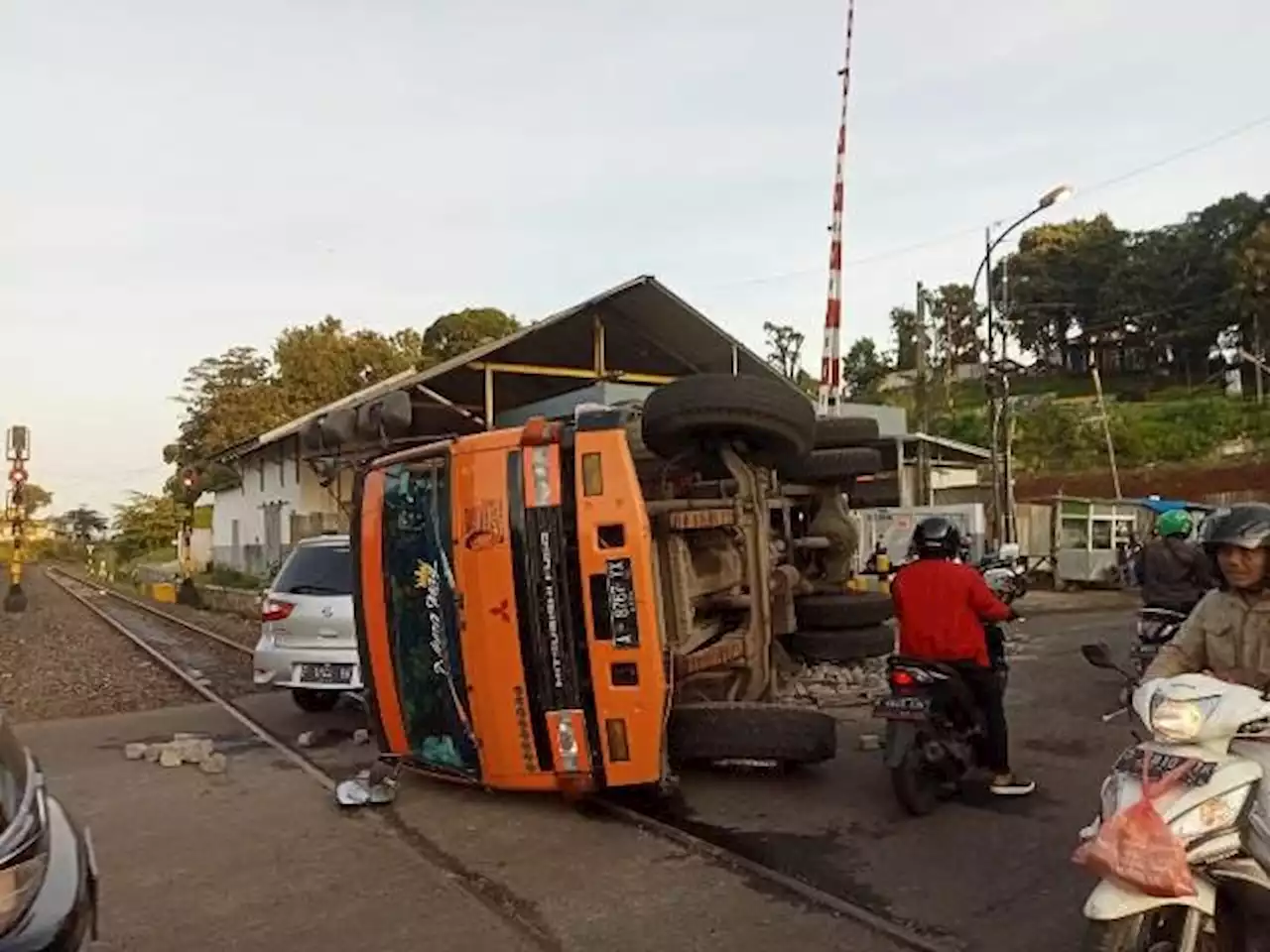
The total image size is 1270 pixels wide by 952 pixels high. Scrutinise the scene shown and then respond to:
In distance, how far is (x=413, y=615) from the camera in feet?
22.2

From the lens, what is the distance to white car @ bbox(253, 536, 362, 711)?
9922 mm

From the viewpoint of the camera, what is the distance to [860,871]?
5359mm

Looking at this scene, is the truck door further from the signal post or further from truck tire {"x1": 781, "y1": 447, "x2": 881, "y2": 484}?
the signal post

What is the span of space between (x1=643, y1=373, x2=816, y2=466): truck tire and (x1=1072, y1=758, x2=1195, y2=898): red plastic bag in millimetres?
4012

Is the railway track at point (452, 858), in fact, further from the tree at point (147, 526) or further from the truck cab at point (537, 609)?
the tree at point (147, 526)

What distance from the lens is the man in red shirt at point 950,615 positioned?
6363 millimetres

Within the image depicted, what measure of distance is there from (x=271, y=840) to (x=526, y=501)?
85.4 inches

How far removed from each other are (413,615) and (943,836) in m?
3.00

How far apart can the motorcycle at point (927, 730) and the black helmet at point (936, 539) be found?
549mm

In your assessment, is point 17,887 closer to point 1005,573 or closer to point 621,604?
point 621,604

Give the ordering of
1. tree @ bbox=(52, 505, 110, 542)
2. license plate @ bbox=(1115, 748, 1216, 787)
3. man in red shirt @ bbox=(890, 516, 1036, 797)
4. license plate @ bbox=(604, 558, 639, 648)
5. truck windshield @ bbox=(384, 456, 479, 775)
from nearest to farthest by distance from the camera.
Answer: license plate @ bbox=(1115, 748, 1216, 787) < license plate @ bbox=(604, 558, 639, 648) < man in red shirt @ bbox=(890, 516, 1036, 797) < truck windshield @ bbox=(384, 456, 479, 775) < tree @ bbox=(52, 505, 110, 542)

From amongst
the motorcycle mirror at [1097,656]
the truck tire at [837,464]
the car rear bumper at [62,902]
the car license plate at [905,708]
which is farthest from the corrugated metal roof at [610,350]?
the car rear bumper at [62,902]

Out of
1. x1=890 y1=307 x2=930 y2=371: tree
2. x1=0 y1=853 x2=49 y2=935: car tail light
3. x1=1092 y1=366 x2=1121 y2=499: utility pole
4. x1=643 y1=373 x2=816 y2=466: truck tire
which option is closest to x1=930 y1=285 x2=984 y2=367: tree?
x1=890 y1=307 x2=930 y2=371: tree

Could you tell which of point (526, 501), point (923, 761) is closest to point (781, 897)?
point (923, 761)
